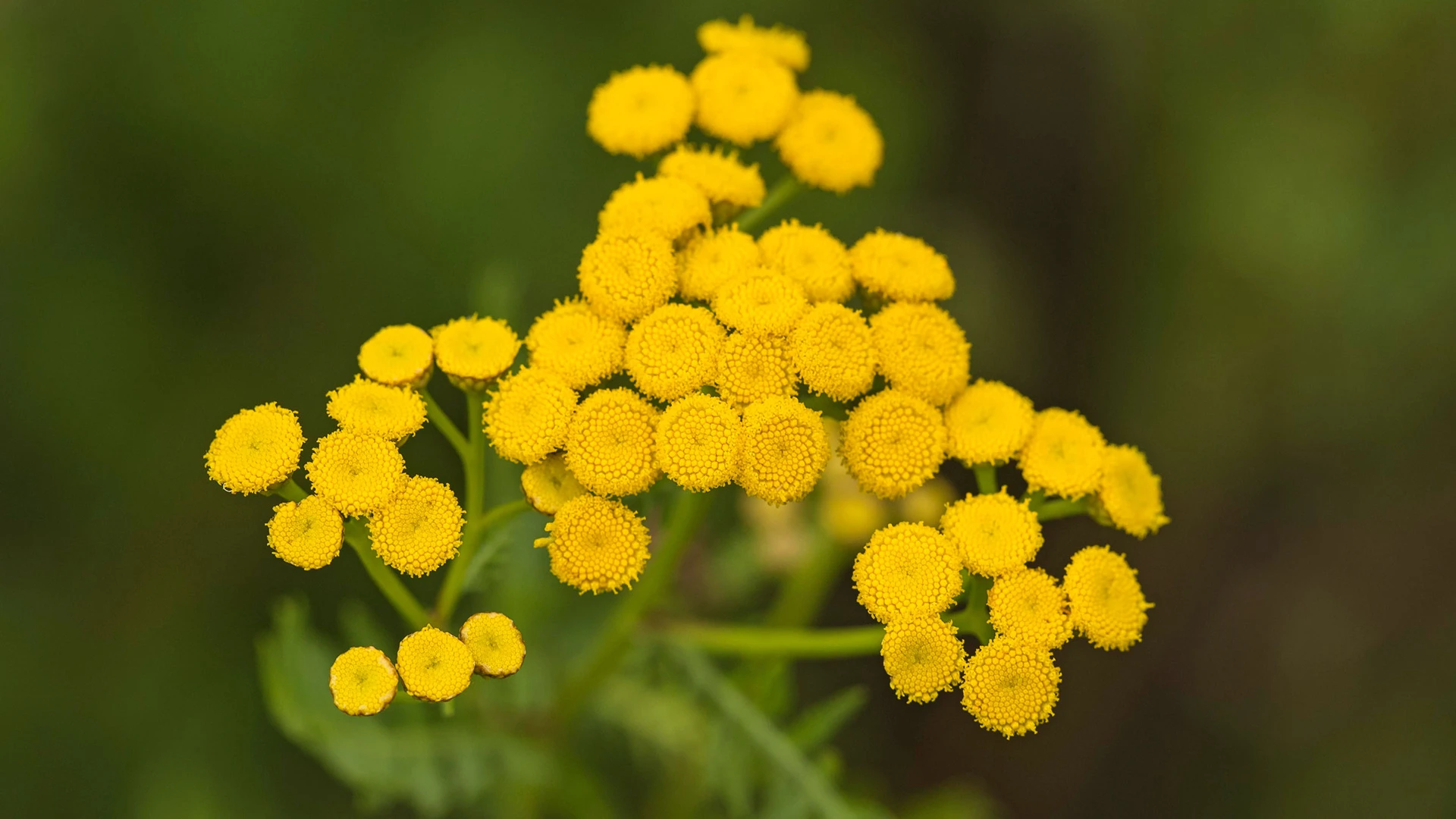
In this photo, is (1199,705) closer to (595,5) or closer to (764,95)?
(764,95)

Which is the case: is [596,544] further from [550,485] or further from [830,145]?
[830,145]

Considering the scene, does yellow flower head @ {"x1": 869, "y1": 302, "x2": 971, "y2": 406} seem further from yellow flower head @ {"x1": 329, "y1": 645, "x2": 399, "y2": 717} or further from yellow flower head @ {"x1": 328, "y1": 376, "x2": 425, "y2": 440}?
yellow flower head @ {"x1": 329, "y1": 645, "x2": 399, "y2": 717}

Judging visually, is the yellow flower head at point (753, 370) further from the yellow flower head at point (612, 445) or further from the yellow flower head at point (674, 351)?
the yellow flower head at point (612, 445)

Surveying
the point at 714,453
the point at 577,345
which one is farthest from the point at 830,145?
the point at 714,453

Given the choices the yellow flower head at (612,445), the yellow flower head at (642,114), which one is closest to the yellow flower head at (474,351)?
the yellow flower head at (612,445)

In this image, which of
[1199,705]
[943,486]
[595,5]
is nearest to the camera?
[943,486]

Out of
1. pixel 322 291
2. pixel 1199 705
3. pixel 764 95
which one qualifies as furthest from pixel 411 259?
pixel 1199 705

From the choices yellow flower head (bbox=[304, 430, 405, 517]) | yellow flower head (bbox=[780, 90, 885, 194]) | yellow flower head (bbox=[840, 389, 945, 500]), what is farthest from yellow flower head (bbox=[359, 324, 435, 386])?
yellow flower head (bbox=[780, 90, 885, 194])
